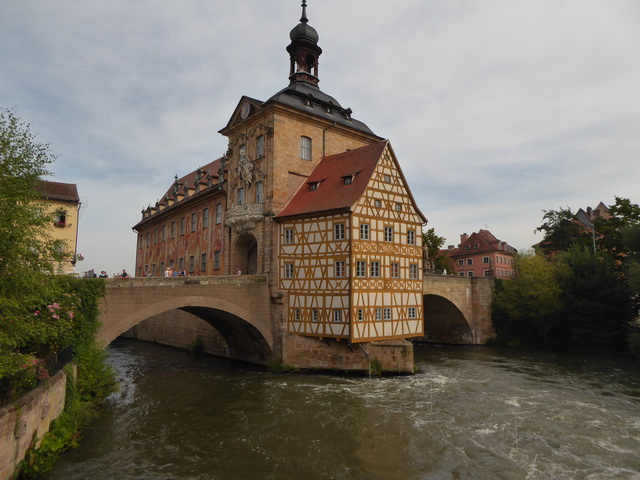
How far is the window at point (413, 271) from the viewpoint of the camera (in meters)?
23.0

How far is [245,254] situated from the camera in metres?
26.7

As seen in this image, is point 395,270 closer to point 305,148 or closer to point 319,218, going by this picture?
point 319,218

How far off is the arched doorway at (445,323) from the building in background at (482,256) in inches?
1012

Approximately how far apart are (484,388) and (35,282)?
54.4ft

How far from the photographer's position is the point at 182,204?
34.5 meters

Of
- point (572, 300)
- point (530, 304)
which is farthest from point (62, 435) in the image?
point (572, 300)

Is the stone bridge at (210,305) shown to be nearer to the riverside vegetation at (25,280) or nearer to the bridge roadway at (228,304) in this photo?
the bridge roadway at (228,304)

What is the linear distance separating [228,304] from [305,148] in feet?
31.5

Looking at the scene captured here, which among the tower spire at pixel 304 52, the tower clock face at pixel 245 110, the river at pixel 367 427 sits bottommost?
the river at pixel 367 427

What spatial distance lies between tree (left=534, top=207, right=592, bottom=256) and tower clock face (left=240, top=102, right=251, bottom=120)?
29467mm

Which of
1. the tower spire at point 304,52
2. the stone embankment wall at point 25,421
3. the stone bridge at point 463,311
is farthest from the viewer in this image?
the stone bridge at point 463,311

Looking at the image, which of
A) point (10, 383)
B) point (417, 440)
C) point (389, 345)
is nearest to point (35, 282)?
point (10, 383)

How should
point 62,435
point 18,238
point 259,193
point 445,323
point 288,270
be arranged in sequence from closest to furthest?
point 18,238, point 62,435, point 288,270, point 259,193, point 445,323

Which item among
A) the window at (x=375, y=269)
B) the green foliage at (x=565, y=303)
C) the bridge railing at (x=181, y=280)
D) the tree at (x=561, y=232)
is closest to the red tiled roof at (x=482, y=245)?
the tree at (x=561, y=232)
